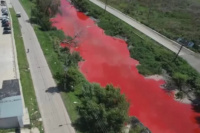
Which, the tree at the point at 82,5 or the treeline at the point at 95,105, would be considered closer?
the treeline at the point at 95,105

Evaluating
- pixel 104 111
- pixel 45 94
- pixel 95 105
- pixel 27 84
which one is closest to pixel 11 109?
pixel 45 94

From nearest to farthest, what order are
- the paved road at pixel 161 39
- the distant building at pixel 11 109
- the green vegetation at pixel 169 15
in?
the distant building at pixel 11 109
the paved road at pixel 161 39
the green vegetation at pixel 169 15

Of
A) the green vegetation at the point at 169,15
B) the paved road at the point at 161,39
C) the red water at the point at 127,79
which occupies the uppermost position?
the green vegetation at the point at 169,15

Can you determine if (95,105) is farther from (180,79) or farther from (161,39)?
(161,39)

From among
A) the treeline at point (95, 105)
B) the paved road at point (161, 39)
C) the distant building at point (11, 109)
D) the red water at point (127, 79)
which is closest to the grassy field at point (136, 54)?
the treeline at point (95, 105)

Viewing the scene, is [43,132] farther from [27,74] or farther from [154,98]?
[154,98]

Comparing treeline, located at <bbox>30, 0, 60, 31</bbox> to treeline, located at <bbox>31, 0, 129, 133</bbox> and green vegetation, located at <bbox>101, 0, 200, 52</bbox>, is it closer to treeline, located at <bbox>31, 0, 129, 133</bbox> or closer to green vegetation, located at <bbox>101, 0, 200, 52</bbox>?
treeline, located at <bbox>31, 0, 129, 133</bbox>

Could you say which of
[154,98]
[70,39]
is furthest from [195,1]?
[154,98]

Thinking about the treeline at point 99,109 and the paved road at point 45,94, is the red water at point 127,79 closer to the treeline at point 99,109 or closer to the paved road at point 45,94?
the treeline at point 99,109
